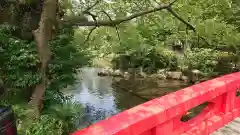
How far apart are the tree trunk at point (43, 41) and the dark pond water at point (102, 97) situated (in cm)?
386

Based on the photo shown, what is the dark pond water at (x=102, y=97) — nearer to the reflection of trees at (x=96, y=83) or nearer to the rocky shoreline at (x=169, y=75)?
the reflection of trees at (x=96, y=83)

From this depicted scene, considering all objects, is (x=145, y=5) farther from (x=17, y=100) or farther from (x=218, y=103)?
(x=218, y=103)

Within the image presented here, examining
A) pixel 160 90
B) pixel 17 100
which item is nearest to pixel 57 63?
pixel 17 100

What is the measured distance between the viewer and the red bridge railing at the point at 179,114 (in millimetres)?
2242

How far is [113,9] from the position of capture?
441 inches

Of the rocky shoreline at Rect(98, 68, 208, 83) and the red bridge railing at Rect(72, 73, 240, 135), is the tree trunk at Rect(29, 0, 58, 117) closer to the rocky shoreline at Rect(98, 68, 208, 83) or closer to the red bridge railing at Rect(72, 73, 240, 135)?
the red bridge railing at Rect(72, 73, 240, 135)

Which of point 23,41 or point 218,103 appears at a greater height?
point 23,41

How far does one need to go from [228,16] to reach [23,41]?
408 inches

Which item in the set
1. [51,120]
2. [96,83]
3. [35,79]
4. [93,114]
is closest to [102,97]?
[93,114]

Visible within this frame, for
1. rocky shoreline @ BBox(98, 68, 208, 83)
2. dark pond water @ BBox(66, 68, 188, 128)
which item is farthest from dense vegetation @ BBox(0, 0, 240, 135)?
rocky shoreline @ BBox(98, 68, 208, 83)

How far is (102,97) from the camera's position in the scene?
55.4 feet

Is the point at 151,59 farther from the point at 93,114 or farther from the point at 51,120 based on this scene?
the point at 51,120

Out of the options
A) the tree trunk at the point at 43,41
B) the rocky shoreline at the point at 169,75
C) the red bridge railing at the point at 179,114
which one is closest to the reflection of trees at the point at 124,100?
the rocky shoreline at the point at 169,75

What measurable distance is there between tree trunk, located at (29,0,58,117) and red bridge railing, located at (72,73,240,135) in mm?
5036
